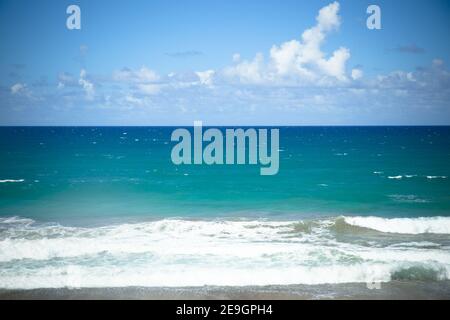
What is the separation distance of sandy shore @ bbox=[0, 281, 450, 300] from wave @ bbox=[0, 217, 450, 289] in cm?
23

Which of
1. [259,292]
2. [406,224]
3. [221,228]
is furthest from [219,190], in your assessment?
[259,292]

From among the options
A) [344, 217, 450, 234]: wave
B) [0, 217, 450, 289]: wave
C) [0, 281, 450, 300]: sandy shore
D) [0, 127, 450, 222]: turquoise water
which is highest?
[0, 127, 450, 222]: turquoise water

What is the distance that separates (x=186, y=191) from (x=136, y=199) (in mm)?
2428

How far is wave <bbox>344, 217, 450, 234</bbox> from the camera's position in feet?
34.8

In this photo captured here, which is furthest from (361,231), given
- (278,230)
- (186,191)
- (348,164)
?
(348,164)

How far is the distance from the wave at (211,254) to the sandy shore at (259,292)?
233 mm

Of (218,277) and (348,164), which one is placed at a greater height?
(348,164)

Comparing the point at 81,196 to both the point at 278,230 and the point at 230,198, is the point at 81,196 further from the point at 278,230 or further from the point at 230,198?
the point at 278,230

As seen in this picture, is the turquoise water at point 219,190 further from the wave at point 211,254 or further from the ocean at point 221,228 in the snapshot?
the wave at point 211,254

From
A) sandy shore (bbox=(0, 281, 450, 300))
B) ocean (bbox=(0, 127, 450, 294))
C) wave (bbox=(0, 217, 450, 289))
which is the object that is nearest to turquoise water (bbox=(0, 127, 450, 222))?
ocean (bbox=(0, 127, 450, 294))

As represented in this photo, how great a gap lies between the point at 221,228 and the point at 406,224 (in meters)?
5.77

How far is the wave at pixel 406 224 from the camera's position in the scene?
1062cm

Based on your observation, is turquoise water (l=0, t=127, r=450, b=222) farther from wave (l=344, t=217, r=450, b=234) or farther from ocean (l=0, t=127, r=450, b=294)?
wave (l=344, t=217, r=450, b=234)
